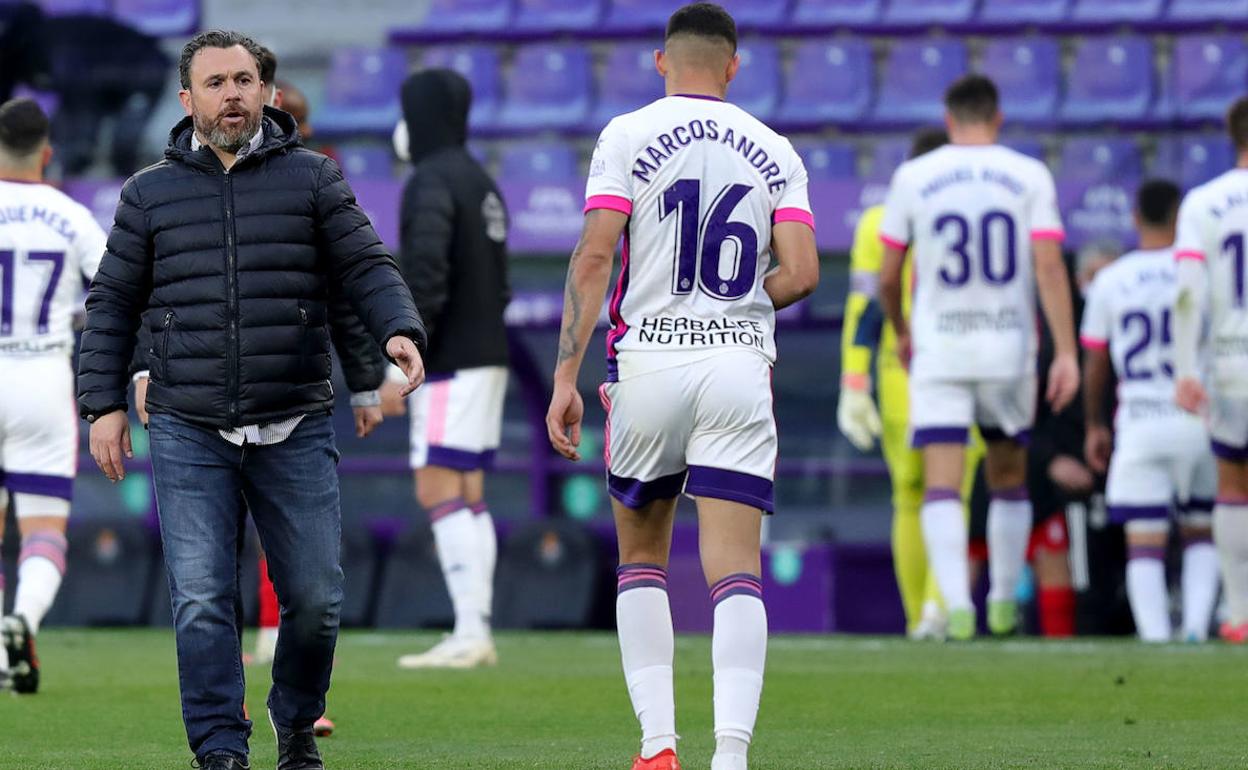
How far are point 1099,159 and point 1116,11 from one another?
8.43 feet

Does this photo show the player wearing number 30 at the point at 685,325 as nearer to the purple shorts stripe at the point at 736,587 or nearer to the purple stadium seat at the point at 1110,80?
the purple shorts stripe at the point at 736,587

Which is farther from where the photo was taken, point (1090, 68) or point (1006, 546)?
point (1090, 68)

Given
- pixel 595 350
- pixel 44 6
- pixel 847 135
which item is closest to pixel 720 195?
pixel 595 350

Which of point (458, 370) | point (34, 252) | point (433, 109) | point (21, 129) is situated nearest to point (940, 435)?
point (458, 370)

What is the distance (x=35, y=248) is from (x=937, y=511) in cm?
414

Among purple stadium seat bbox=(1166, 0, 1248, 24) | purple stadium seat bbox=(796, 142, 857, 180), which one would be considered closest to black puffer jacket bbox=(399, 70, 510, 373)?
purple stadium seat bbox=(796, 142, 857, 180)

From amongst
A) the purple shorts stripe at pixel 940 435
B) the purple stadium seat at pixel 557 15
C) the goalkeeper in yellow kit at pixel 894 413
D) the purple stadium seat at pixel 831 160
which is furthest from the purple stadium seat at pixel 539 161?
the purple shorts stripe at pixel 940 435

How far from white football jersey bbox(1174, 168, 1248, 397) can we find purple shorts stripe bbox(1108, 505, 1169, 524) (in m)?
1.21

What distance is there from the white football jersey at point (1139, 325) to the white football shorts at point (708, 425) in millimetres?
6565

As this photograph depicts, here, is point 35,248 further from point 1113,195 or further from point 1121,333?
point 1113,195

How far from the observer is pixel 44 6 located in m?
19.8

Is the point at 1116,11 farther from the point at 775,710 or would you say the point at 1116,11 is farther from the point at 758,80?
the point at 775,710

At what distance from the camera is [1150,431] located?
11.7m

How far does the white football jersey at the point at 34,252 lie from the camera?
27.6 ft
